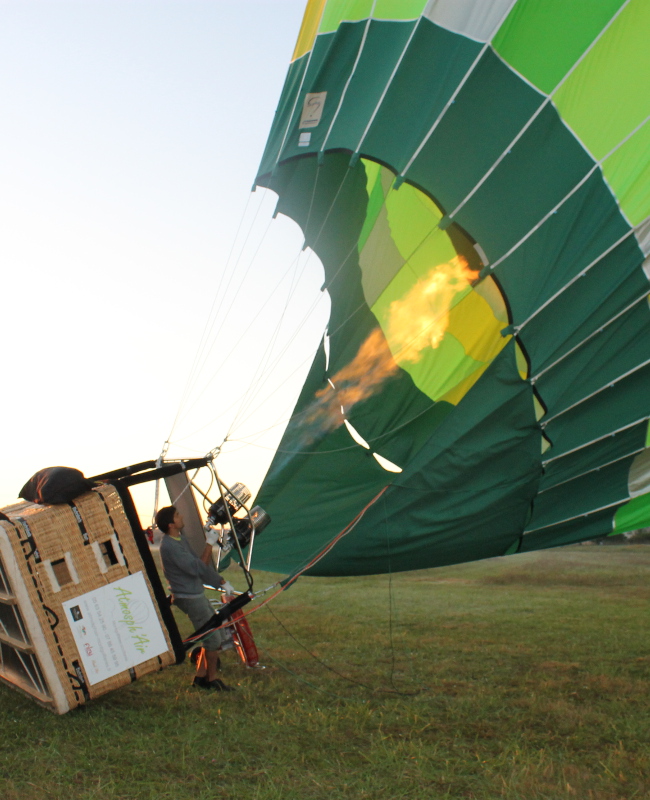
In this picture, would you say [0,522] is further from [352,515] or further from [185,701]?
[352,515]

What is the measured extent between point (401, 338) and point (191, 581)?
213 centimetres

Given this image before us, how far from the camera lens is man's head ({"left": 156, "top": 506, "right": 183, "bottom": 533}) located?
4219mm

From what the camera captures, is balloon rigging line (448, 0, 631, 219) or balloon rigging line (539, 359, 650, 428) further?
balloon rigging line (539, 359, 650, 428)

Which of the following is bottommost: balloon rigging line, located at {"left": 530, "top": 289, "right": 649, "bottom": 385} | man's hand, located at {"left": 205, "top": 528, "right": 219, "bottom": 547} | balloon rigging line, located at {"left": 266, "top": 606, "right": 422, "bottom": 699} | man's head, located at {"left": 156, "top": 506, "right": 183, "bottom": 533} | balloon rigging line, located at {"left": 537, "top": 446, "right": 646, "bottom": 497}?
balloon rigging line, located at {"left": 266, "top": 606, "right": 422, "bottom": 699}

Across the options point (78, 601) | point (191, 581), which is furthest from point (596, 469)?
point (78, 601)

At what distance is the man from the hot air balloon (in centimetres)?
73

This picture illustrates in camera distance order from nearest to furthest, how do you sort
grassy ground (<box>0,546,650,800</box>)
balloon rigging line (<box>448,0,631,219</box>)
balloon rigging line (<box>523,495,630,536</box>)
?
grassy ground (<box>0,546,650,800</box>) → balloon rigging line (<box>448,0,631,219</box>) → balloon rigging line (<box>523,495,630,536</box>)

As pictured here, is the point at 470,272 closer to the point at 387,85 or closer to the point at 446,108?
the point at 446,108

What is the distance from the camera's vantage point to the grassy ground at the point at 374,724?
2920 mm

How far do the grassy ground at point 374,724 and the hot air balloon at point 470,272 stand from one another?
Result: 83 cm

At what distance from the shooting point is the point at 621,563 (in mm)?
9984

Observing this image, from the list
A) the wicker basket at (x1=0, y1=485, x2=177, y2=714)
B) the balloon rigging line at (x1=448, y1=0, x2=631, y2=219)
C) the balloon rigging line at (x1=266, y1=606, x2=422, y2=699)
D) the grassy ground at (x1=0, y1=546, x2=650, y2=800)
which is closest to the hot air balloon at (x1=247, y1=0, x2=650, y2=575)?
the balloon rigging line at (x1=448, y1=0, x2=631, y2=219)

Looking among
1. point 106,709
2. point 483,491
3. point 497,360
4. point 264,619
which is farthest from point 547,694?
point 264,619

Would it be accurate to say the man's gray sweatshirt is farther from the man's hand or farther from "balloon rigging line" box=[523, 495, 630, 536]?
"balloon rigging line" box=[523, 495, 630, 536]
